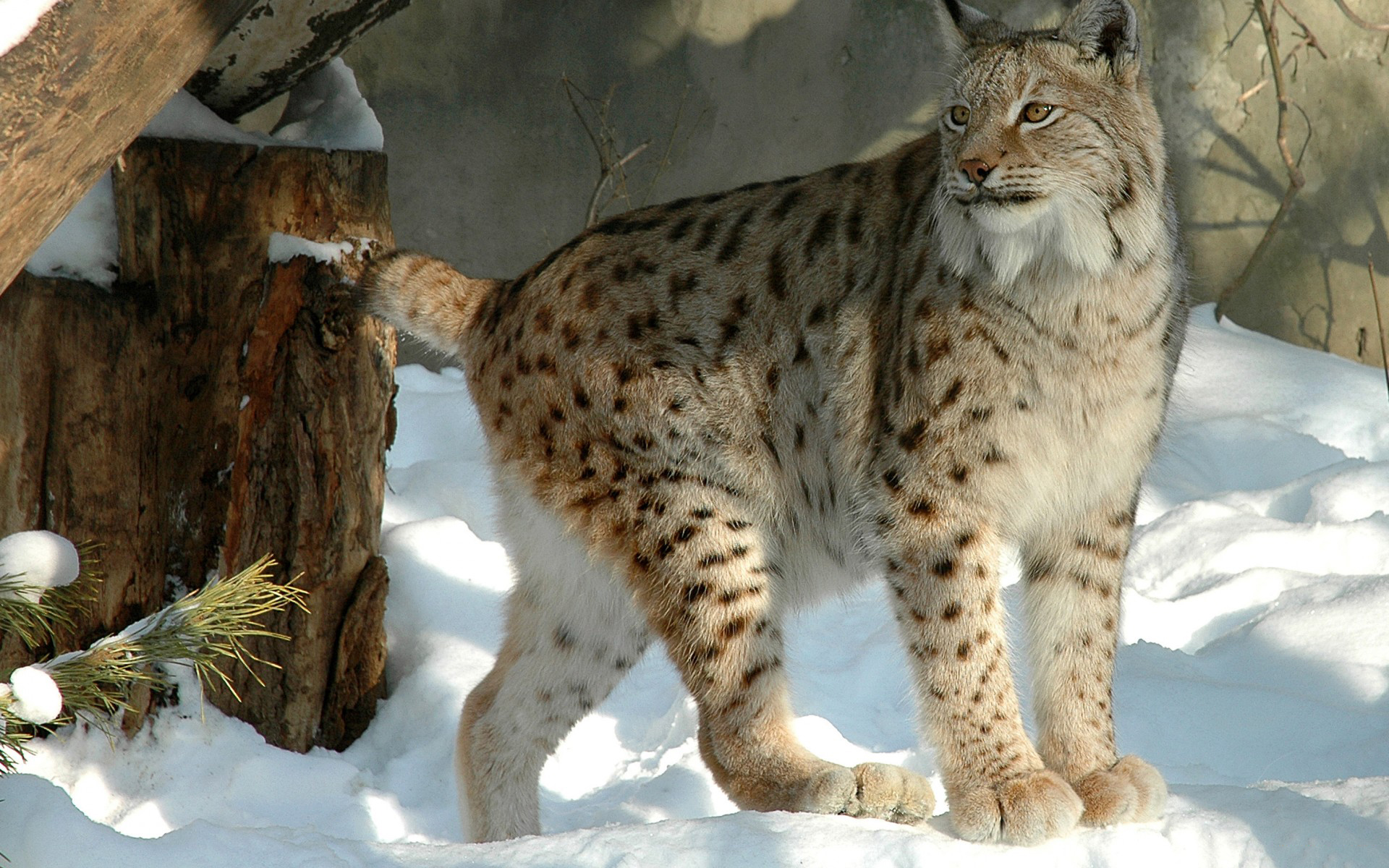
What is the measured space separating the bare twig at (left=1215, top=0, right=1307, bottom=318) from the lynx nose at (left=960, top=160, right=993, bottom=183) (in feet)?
16.9

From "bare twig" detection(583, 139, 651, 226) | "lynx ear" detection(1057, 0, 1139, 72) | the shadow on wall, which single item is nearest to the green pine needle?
"lynx ear" detection(1057, 0, 1139, 72)

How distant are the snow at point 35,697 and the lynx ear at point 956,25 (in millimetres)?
2202

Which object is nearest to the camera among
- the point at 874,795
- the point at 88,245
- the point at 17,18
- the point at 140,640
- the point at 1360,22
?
the point at 17,18

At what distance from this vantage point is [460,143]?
6855mm

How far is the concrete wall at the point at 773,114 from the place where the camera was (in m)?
6.80

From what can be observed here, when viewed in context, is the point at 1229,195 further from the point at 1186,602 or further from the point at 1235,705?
the point at 1235,705

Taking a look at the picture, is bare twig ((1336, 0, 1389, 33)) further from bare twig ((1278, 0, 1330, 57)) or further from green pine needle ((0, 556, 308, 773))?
green pine needle ((0, 556, 308, 773))

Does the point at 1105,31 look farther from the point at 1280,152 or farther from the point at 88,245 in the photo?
the point at 1280,152

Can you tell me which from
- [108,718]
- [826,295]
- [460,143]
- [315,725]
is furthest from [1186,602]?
[460,143]

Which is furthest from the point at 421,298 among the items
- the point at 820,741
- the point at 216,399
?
the point at 820,741

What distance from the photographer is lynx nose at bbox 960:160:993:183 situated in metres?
2.61

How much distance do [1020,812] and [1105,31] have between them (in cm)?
160

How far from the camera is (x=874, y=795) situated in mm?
2816

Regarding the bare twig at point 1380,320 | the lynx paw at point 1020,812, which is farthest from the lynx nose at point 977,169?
the bare twig at point 1380,320
